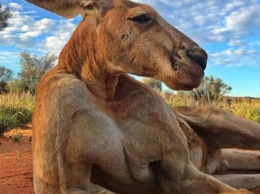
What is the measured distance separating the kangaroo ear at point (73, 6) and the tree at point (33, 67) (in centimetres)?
3158

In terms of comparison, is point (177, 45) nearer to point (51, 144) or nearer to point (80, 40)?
point (80, 40)

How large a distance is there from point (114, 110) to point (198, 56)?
0.92m

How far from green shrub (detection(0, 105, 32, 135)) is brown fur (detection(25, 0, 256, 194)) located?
1009 cm

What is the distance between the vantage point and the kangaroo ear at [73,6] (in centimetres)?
398

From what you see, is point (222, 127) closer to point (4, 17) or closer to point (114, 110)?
point (114, 110)

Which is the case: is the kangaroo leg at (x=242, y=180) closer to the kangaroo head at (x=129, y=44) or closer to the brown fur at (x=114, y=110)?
the brown fur at (x=114, y=110)

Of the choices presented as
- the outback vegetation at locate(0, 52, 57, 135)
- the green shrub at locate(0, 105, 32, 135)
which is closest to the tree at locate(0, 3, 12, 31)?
the outback vegetation at locate(0, 52, 57, 135)

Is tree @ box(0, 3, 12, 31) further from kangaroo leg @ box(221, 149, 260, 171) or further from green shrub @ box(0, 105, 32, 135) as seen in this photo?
kangaroo leg @ box(221, 149, 260, 171)

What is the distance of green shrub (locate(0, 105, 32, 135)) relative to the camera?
1407 cm

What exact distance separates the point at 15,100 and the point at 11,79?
2153cm

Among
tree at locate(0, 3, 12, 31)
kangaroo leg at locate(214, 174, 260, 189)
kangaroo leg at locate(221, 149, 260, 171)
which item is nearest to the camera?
kangaroo leg at locate(214, 174, 260, 189)

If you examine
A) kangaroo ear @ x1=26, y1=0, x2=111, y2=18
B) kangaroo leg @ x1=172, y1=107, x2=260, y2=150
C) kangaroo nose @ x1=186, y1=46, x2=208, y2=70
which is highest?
kangaroo ear @ x1=26, y1=0, x2=111, y2=18

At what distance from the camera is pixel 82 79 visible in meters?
3.93

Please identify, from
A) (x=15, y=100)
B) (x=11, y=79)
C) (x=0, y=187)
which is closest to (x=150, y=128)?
(x=0, y=187)
